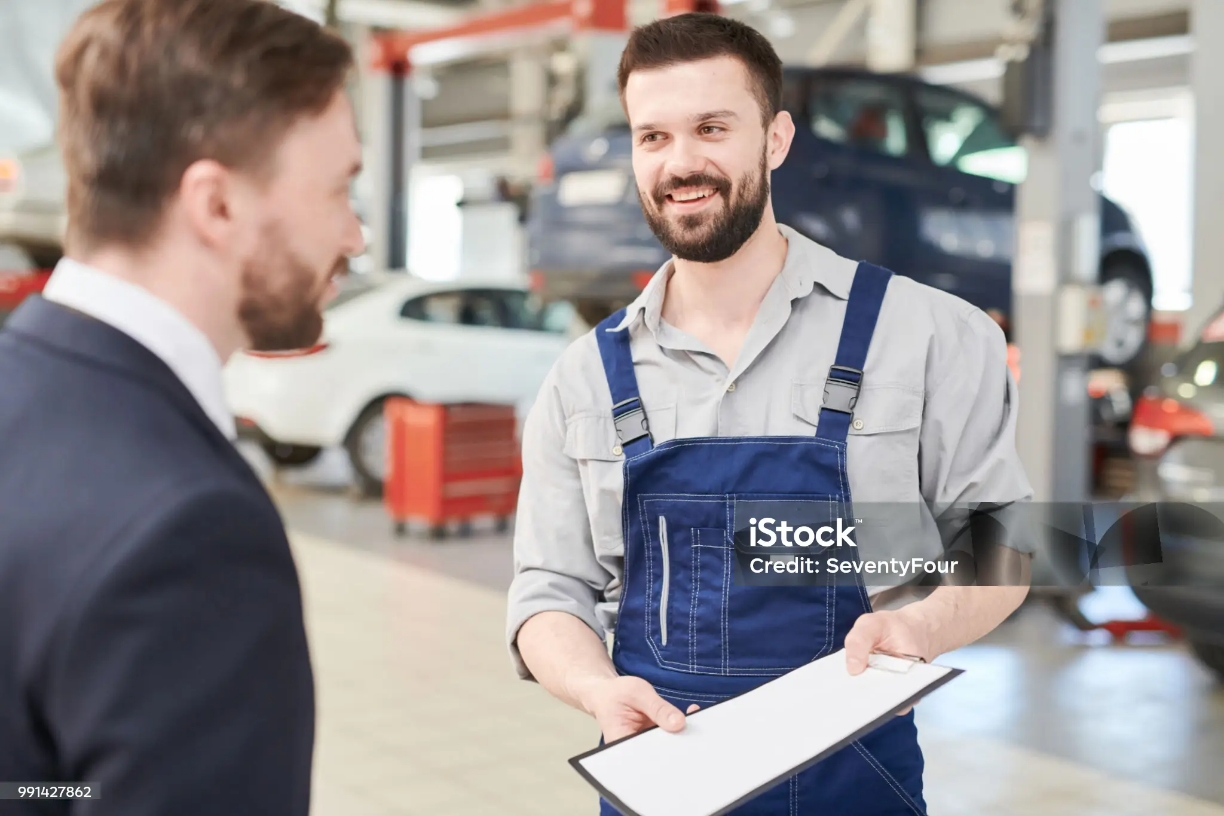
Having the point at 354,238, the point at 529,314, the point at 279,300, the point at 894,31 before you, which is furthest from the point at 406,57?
the point at 279,300

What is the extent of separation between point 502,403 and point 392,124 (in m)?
4.52

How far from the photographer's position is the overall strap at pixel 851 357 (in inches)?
61.7

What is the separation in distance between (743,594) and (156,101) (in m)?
0.88

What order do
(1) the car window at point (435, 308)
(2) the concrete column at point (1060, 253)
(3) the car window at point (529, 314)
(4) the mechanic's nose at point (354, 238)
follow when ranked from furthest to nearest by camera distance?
(3) the car window at point (529, 314) → (1) the car window at point (435, 308) → (2) the concrete column at point (1060, 253) → (4) the mechanic's nose at point (354, 238)

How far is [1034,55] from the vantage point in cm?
544

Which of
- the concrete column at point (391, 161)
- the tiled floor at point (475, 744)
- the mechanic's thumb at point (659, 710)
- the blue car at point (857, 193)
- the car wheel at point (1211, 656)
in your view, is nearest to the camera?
the mechanic's thumb at point (659, 710)

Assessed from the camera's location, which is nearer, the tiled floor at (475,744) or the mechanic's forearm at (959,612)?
the mechanic's forearm at (959,612)

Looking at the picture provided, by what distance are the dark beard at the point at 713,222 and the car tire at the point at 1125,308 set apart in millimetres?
6571

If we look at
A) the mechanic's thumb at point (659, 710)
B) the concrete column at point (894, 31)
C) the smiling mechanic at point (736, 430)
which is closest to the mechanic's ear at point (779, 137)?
the smiling mechanic at point (736, 430)

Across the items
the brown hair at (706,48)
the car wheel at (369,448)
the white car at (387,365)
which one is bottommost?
the car wheel at (369,448)

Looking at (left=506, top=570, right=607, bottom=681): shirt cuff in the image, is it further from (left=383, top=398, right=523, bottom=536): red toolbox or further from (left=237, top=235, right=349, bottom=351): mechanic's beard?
(left=383, top=398, right=523, bottom=536): red toolbox

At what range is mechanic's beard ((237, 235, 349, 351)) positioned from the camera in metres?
0.97

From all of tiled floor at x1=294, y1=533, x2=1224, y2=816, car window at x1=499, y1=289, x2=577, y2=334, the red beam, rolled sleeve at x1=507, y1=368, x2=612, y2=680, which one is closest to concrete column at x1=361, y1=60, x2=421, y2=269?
the red beam

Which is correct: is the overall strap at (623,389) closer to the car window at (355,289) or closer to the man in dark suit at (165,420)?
the man in dark suit at (165,420)
